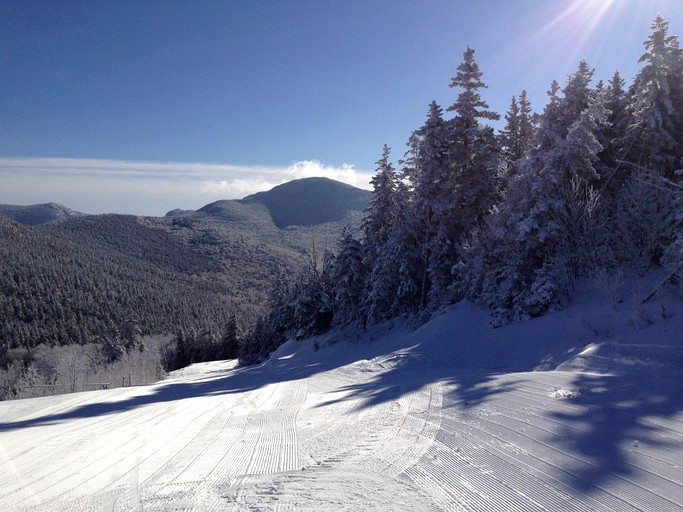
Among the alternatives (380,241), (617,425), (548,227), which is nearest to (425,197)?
(380,241)

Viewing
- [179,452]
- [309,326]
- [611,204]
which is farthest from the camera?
[309,326]

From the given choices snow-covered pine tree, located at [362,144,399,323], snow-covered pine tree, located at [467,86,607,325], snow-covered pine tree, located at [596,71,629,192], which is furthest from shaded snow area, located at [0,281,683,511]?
snow-covered pine tree, located at [362,144,399,323]

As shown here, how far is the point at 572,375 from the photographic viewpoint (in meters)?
7.60

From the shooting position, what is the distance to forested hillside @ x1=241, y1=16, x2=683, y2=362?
1733 cm

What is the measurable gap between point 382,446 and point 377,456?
36cm

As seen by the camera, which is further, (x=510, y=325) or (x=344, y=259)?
(x=344, y=259)

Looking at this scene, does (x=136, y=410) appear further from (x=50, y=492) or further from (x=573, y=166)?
(x=573, y=166)

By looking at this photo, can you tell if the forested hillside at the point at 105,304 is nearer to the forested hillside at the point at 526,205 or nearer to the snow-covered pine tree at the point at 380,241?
the snow-covered pine tree at the point at 380,241

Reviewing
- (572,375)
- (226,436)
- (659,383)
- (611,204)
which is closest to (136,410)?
(226,436)

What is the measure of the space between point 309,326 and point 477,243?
56.4ft

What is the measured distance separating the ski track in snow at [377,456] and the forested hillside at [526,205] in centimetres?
1117

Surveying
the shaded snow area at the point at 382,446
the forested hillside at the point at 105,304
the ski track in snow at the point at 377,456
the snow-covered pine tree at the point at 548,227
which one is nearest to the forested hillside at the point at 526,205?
the snow-covered pine tree at the point at 548,227

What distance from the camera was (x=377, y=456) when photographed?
4.50 meters

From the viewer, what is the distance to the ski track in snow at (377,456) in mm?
3377
